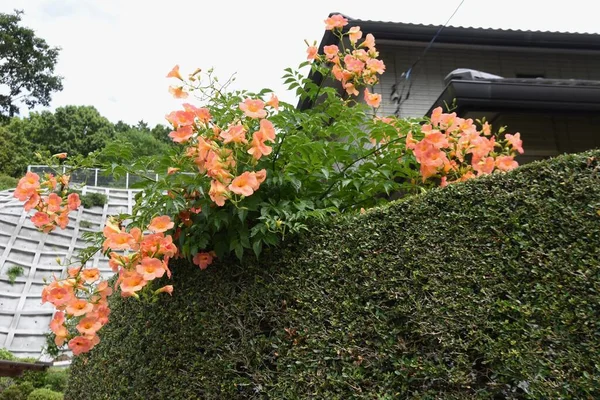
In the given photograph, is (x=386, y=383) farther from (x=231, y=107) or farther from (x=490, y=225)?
(x=231, y=107)

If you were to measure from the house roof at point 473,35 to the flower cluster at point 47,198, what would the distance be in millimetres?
4440

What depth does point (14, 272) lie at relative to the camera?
13.0m

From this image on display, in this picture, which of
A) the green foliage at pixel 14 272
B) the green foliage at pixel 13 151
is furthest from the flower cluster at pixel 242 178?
the green foliage at pixel 13 151

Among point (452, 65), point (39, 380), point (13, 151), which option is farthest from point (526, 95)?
point (13, 151)

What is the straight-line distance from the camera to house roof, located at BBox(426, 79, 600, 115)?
133 inches

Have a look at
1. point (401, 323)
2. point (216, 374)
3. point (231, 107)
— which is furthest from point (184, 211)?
point (401, 323)

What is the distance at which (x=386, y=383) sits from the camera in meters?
1.73

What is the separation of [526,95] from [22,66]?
3388 centimetres

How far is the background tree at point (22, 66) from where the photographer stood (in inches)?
1136

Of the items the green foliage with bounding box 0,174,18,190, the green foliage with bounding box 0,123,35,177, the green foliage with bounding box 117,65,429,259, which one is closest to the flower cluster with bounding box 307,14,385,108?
the green foliage with bounding box 117,65,429,259

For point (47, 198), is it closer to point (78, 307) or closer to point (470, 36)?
point (78, 307)

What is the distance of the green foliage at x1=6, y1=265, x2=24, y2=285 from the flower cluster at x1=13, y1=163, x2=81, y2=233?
12.7m

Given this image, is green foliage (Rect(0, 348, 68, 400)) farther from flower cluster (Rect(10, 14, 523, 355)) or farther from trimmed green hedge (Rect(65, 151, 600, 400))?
trimmed green hedge (Rect(65, 151, 600, 400))

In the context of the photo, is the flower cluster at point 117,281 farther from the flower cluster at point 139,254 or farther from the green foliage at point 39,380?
the green foliage at point 39,380
